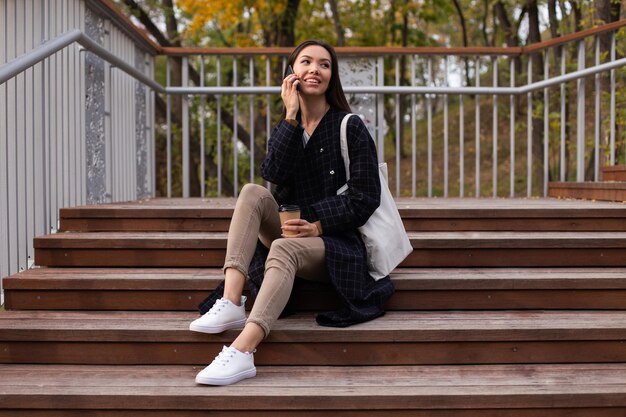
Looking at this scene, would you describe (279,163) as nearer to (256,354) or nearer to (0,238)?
(256,354)

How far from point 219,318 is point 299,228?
48cm

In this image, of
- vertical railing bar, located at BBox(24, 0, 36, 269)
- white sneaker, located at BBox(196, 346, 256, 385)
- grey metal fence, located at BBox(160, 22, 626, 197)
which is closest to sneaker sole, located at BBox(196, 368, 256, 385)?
white sneaker, located at BBox(196, 346, 256, 385)

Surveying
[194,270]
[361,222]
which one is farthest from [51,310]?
[361,222]

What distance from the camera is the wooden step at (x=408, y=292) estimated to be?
3.45m

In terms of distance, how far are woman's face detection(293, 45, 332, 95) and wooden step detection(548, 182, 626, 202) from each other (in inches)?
90.4

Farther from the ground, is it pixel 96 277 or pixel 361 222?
pixel 361 222

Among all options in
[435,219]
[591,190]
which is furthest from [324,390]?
[591,190]

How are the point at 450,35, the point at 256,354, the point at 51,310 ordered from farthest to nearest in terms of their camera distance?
1. the point at 450,35
2. the point at 51,310
3. the point at 256,354

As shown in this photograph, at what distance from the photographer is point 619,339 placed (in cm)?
312

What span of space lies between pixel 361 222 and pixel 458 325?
589mm

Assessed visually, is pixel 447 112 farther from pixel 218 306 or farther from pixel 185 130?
pixel 218 306

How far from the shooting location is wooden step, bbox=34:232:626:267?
12.4 feet

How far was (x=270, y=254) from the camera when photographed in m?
3.01

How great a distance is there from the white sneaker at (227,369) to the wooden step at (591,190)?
284 centimetres
